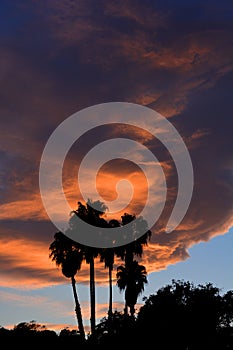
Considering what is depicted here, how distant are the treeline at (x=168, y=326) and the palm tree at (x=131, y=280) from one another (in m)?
4.46

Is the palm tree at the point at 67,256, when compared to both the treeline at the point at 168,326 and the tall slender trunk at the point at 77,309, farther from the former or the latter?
the treeline at the point at 168,326

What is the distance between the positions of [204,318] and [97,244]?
12.8m

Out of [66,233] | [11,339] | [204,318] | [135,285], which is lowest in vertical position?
[11,339]

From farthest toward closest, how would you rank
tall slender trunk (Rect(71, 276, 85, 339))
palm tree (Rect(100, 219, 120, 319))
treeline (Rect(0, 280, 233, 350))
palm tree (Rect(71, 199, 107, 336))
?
palm tree (Rect(100, 219, 120, 319)), palm tree (Rect(71, 199, 107, 336)), tall slender trunk (Rect(71, 276, 85, 339)), treeline (Rect(0, 280, 233, 350))

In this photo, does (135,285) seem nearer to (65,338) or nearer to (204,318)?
(204,318)

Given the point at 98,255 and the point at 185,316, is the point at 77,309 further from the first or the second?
the point at 185,316

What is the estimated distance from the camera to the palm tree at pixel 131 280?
55.9 m

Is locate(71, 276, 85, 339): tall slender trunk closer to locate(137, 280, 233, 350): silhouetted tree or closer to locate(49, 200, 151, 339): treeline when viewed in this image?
locate(49, 200, 151, 339): treeline

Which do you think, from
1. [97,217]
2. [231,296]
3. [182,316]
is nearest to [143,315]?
[182,316]

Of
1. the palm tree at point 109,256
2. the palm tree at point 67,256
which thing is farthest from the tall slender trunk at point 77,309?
the palm tree at point 109,256

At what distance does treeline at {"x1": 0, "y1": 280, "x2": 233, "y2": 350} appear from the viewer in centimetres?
4262

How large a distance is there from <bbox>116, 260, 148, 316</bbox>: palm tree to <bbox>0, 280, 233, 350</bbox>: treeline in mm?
4457

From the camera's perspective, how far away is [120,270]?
57.9 m

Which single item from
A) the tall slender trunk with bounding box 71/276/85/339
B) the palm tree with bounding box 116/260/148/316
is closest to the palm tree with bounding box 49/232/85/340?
the tall slender trunk with bounding box 71/276/85/339
